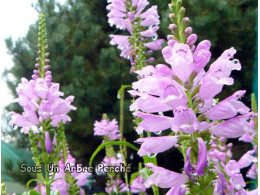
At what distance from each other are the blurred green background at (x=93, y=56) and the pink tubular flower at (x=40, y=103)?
16.9 ft

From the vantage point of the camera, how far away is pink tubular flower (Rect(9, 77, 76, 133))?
78.2 inches

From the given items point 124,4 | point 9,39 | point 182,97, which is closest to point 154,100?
point 182,97

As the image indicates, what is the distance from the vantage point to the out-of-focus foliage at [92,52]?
7.24m

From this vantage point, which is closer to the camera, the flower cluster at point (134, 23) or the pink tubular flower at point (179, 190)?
the pink tubular flower at point (179, 190)

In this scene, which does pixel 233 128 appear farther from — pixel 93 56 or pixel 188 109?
pixel 93 56

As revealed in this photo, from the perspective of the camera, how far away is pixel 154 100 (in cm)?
114

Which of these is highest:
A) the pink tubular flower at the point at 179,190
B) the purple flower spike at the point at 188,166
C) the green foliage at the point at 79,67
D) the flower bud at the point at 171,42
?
the green foliage at the point at 79,67

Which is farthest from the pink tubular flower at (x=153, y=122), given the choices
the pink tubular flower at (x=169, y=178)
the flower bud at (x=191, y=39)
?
the flower bud at (x=191, y=39)

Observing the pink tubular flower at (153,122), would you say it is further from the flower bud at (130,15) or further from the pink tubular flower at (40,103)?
the flower bud at (130,15)

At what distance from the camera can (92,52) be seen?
28.1ft

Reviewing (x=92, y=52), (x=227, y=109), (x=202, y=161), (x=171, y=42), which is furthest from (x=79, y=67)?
(x=202, y=161)

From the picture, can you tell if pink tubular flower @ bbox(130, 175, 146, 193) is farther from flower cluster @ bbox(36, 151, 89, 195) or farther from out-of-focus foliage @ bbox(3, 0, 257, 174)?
flower cluster @ bbox(36, 151, 89, 195)

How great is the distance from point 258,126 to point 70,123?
19.8 feet

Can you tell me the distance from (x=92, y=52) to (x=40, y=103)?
665cm
